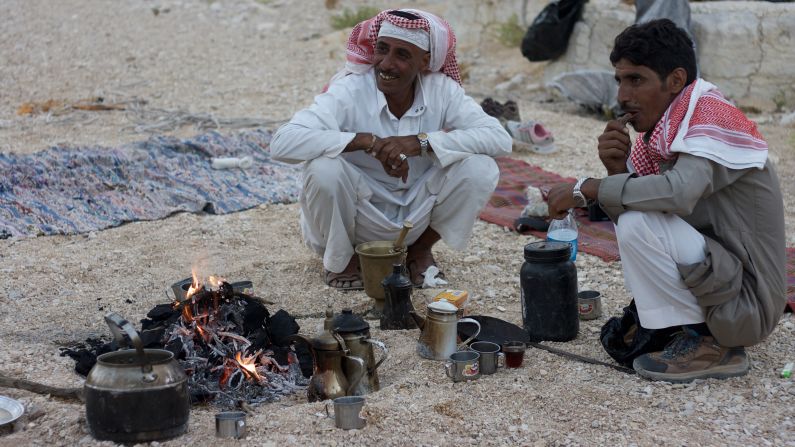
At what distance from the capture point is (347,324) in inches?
148

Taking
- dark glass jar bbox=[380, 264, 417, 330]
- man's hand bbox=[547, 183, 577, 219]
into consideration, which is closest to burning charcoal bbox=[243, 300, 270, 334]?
dark glass jar bbox=[380, 264, 417, 330]

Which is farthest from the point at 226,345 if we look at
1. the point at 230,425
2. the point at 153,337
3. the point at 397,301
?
the point at 397,301

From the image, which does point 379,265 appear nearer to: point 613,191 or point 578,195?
point 578,195

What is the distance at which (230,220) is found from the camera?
21.6ft

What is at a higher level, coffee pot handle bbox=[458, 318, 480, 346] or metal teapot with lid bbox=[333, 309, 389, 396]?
metal teapot with lid bbox=[333, 309, 389, 396]

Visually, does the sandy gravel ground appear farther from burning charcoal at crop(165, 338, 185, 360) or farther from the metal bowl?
burning charcoal at crop(165, 338, 185, 360)

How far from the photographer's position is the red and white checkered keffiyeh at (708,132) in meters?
3.45

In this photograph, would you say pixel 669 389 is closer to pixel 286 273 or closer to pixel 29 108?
pixel 286 273

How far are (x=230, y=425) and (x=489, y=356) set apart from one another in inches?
46.9

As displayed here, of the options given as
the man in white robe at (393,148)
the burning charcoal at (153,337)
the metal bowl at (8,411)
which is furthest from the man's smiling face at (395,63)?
the metal bowl at (8,411)

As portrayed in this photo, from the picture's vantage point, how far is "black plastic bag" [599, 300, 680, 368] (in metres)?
3.86

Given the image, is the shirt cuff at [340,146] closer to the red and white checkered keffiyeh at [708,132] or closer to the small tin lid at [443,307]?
the small tin lid at [443,307]

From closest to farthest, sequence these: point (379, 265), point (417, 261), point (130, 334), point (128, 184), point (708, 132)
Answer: point (130, 334)
point (708, 132)
point (379, 265)
point (417, 261)
point (128, 184)

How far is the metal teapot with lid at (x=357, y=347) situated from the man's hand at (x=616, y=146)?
1222mm
